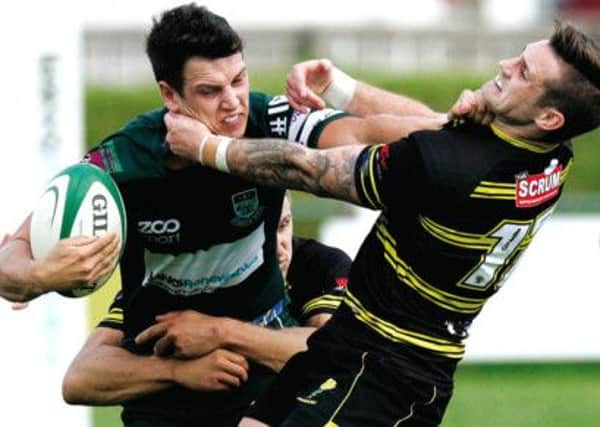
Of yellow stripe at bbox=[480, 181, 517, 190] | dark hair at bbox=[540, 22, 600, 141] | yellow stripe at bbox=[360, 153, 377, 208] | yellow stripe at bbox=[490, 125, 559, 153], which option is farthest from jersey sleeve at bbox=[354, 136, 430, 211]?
dark hair at bbox=[540, 22, 600, 141]

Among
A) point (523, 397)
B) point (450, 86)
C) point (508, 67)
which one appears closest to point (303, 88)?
point (508, 67)

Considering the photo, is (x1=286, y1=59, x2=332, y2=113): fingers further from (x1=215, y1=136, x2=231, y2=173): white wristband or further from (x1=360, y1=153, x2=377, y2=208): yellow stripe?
(x1=360, y1=153, x2=377, y2=208): yellow stripe

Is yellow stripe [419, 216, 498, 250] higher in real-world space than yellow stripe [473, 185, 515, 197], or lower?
lower

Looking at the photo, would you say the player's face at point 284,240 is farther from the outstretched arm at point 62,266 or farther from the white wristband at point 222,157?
the outstretched arm at point 62,266

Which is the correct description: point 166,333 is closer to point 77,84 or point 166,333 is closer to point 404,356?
point 404,356

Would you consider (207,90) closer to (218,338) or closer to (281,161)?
(281,161)

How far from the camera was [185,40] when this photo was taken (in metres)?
8.70

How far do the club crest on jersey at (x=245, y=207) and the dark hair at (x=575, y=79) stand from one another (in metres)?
1.53

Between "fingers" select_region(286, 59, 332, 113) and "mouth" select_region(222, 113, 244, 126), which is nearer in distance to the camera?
"mouth" select_region(222, 113, 244, 126)

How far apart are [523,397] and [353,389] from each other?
9261mm

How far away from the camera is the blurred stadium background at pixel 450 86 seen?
17.3 m

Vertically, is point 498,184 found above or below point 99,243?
above

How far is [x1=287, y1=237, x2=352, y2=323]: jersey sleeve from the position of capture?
31.6ft

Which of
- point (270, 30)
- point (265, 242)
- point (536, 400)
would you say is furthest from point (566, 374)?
point (270, 30)
